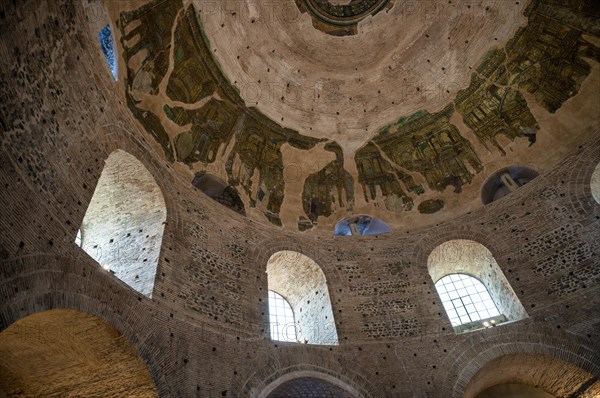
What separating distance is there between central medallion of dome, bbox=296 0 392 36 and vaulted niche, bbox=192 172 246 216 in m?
7.12

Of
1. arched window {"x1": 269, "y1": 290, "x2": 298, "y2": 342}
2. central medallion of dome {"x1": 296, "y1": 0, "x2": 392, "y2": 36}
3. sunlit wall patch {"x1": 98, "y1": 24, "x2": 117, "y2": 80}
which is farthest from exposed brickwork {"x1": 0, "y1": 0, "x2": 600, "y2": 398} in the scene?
central medallion of dome {"x1": 296, "y1": 0, "x2": 392, "y2": 36}

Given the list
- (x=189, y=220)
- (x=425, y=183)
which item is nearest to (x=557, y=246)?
(x=425, y=183)

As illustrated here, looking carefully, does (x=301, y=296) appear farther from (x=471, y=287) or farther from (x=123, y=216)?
(x=123, y=216)

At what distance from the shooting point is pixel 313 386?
8.90 meters

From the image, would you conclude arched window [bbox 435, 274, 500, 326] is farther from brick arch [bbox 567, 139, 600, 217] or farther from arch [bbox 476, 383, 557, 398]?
brick arch [bbox 567, 139, 600, 217]

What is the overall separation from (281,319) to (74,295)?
6144mm

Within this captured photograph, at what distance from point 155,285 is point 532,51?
1278 cm

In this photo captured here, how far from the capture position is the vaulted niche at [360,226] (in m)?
13.5

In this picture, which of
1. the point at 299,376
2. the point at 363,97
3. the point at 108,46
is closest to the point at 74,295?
the point at 299,376

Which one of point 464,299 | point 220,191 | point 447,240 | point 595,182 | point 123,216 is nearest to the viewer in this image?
point 123,216

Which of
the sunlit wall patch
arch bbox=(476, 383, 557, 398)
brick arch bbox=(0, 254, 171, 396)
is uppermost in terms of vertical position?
the sunlit wall patch

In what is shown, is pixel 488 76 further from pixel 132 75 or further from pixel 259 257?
pixel 132 75

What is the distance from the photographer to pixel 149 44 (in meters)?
11.2

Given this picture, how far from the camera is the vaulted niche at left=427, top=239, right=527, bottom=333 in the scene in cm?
1090
